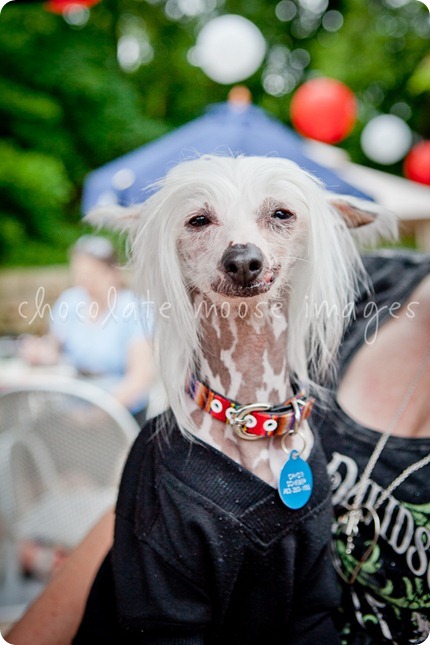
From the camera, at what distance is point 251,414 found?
2.61 feet

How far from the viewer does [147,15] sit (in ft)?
33.9

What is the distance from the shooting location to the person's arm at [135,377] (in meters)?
2.57

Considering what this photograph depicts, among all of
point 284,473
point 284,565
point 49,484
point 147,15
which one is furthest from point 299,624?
point 147,15

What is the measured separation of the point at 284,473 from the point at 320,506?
0.07 metres

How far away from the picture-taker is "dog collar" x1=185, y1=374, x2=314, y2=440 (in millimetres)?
Answer: 794

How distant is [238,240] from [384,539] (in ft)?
1.59

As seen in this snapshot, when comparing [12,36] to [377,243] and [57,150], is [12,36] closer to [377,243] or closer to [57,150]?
[57,150]

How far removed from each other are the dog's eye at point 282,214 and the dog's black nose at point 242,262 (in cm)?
6

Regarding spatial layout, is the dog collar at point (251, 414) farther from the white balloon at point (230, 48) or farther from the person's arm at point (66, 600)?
the white balloon at point (230, 48)

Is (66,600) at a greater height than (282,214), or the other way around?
(282,214)

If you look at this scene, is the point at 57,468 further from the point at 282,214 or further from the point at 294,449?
the point at 282,214

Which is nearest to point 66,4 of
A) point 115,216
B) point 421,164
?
point 115,216

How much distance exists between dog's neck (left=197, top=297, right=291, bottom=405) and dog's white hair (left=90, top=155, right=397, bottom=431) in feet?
0.05

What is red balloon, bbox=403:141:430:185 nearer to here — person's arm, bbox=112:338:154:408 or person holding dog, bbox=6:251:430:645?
person's arm, bbox=112:338:154:408
